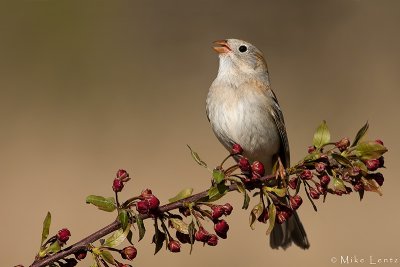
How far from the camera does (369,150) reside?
2146 millimetres

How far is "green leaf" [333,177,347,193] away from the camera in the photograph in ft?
7.13

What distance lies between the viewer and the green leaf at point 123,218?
6.61 ft

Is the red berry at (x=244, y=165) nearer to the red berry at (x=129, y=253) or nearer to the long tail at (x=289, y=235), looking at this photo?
the red berry at (x=129, y=253)

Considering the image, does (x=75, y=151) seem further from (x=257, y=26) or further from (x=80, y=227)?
(x=257, y=26)

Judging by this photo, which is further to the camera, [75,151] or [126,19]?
[126,19]

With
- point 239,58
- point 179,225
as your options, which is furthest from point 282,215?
point 239,58

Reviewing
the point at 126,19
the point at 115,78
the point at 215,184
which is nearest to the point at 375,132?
the point at 115,78

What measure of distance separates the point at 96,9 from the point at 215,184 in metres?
7.28

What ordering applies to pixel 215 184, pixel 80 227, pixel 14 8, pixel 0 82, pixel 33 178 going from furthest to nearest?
pixel 14 8 < pixel 0 82 < pixel 33 178 < pixel 80 227 < pixel 215 184

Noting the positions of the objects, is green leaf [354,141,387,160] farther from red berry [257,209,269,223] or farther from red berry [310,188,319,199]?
red berry [257,209,269,223]

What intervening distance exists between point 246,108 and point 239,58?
0.46m

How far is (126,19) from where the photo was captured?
9102 millimetres

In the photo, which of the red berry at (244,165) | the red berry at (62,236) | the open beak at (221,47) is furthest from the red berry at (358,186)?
the open beak at (221,47)

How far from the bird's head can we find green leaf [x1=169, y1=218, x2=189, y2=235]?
201 cm
